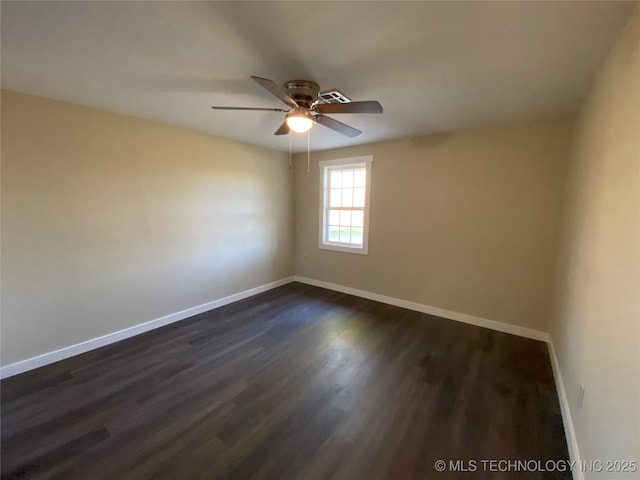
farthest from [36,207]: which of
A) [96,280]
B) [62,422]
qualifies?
[62,422]

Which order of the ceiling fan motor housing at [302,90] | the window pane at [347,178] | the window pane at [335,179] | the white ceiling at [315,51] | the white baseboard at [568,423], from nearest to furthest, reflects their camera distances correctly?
the white ceiling at [315,51], the white baseboard at [568,423], the ceiling fan motor housing at [302,90], the window pane at [347,178], the window pane at [335,179]

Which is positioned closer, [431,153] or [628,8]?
[628,8]

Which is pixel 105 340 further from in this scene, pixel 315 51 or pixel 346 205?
pixel 346 205

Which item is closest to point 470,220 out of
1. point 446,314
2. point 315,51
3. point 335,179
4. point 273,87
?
point 446,314

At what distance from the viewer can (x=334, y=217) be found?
4.67 metres

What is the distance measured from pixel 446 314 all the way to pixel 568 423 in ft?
6.02

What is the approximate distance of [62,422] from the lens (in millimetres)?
1812

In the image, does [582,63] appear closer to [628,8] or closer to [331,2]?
[628,8]

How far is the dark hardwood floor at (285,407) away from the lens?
60.6 inches

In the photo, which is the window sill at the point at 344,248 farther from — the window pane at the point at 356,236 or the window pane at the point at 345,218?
the window pane at the point at 345,218

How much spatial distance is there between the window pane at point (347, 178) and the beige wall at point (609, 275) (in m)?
2.84

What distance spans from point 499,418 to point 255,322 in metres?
2.59

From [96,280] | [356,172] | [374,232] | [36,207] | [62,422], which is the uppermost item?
[356,172]

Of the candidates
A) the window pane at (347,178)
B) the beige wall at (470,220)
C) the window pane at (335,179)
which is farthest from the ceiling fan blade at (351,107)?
the window pane at (335,179)
